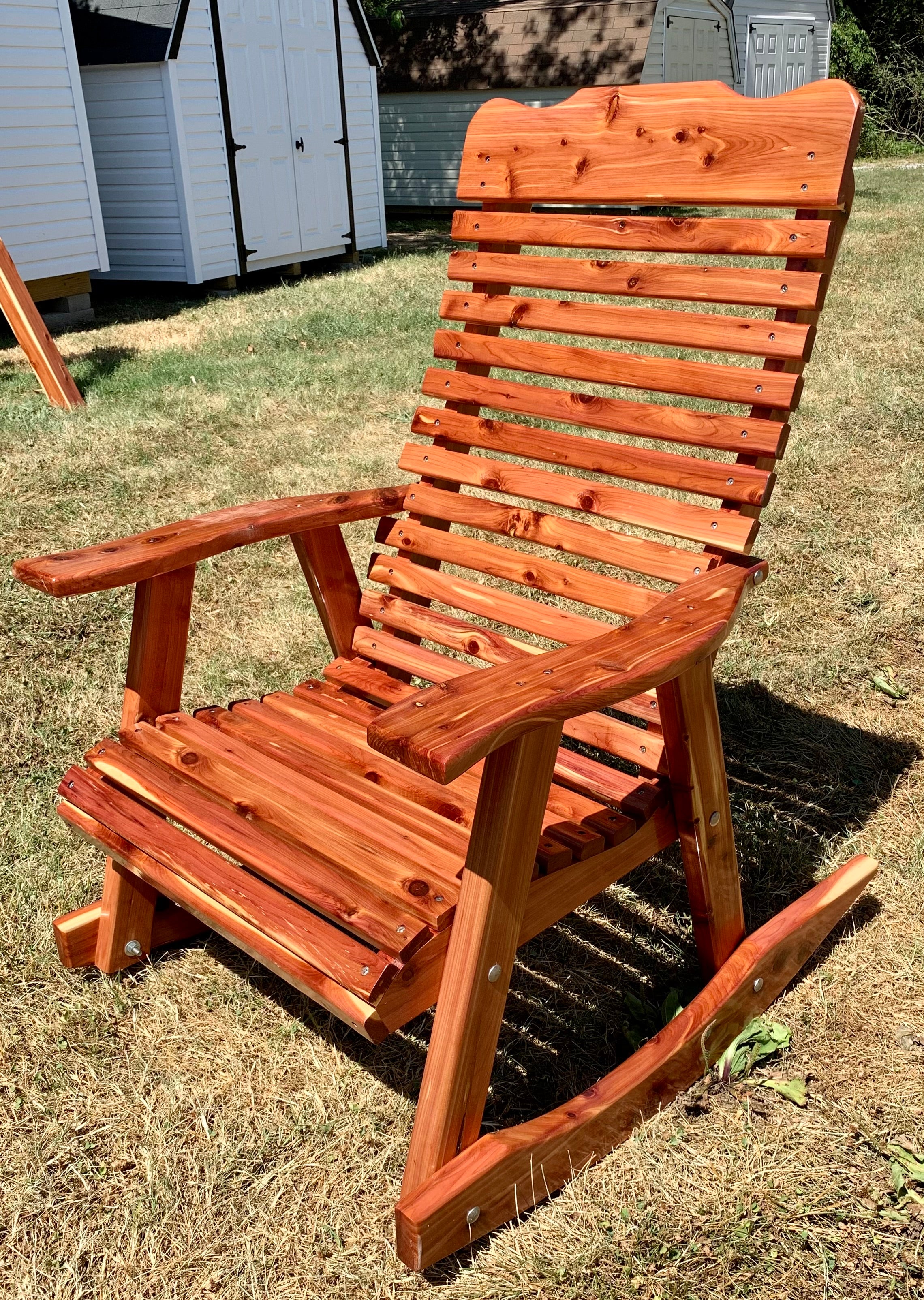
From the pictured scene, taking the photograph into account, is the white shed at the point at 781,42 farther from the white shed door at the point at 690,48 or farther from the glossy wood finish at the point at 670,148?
the glossy wood finish at the point at 670,148

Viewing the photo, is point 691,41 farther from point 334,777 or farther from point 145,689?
point 334,777

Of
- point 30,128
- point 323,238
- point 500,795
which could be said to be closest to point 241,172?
point 323,238

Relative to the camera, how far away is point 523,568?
230 cm

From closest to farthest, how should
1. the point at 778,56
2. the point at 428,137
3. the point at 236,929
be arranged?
the point at 236,929
the point at 428,137
the point at 778,56

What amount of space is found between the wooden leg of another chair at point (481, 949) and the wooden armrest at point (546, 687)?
0.07 metres

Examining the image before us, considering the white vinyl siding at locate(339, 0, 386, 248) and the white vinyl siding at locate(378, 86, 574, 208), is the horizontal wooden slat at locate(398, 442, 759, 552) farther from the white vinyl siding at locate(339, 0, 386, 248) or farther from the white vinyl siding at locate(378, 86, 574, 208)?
the white vinyl siding at locate(378, 86, 574, 208)

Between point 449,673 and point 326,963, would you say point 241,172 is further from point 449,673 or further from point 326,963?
point 326,963

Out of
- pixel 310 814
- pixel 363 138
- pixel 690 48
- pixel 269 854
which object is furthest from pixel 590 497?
pixel 690 48

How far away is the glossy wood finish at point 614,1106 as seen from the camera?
149 centimetres

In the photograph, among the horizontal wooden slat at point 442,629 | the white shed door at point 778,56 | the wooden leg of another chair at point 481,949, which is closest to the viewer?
the wooden leg of another chair at point 481,949

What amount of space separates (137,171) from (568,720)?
29.1 ft

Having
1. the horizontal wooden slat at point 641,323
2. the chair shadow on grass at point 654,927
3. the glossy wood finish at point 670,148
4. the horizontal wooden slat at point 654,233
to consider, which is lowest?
the chair shadow on grass at point 654,927

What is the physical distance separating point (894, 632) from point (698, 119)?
1.73m

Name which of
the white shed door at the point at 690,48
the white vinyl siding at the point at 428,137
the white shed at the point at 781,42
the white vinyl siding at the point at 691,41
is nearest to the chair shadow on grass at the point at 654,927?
the white vinyl siding at the point at 691,41
